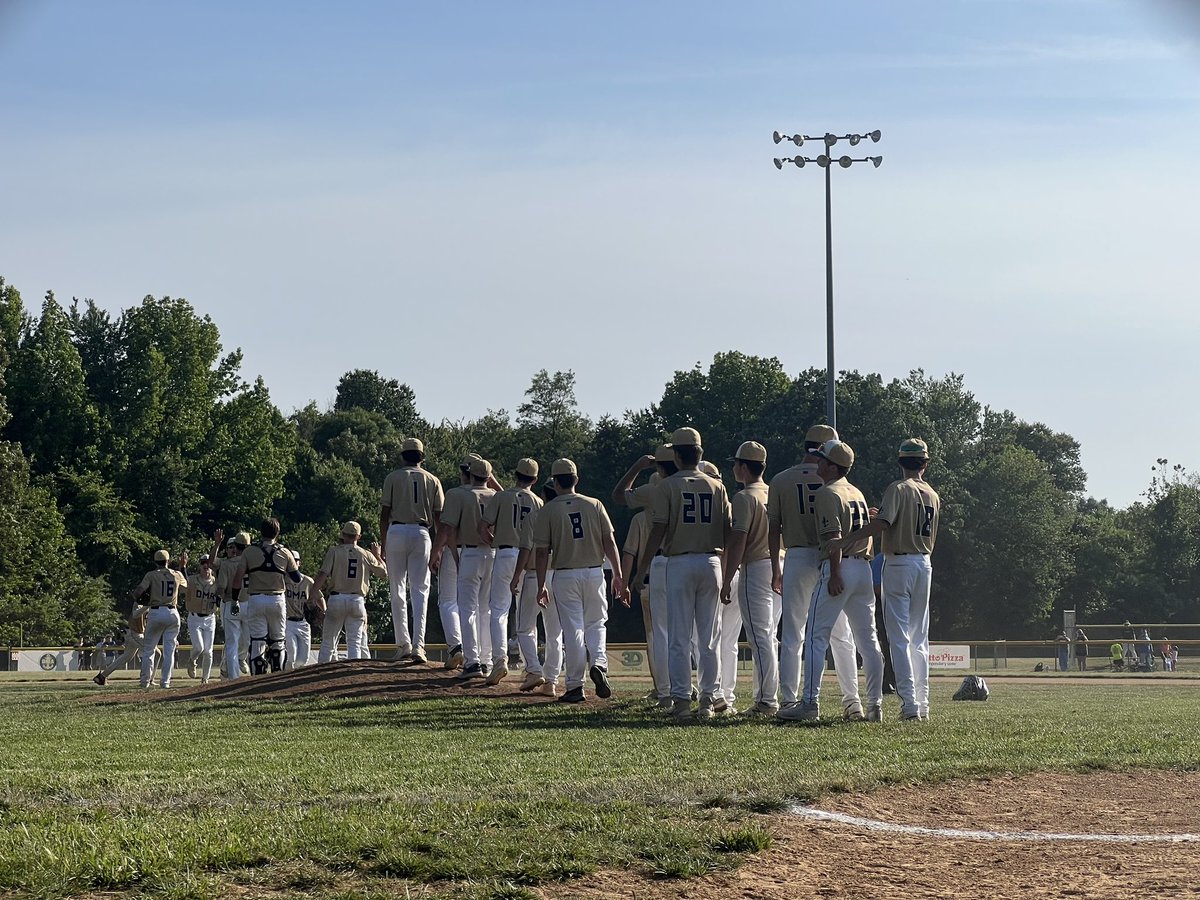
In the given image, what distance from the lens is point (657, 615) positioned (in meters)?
15.3

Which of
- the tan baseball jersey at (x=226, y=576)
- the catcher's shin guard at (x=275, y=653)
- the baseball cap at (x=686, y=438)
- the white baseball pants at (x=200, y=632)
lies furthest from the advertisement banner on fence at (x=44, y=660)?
the baseball cap at (x=686, y=438)

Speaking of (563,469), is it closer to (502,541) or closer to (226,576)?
(502,541)

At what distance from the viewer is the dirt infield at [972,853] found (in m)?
6.47

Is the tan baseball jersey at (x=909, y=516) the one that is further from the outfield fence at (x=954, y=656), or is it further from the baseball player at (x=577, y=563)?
the outfield fence at (x=954, y=656)

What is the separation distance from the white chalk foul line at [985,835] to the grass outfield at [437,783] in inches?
13.3

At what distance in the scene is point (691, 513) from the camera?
13508mm

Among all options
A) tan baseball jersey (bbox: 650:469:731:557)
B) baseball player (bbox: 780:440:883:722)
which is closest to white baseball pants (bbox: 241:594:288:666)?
tan baseball jersey (bbox: 650:469:731:557)

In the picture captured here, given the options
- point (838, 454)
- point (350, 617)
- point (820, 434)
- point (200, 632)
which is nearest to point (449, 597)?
point (350, 617)

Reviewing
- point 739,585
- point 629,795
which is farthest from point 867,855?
point 739,585

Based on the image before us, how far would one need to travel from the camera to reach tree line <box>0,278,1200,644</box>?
187 ft

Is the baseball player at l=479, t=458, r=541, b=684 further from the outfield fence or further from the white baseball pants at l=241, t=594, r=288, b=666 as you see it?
the outfield fence

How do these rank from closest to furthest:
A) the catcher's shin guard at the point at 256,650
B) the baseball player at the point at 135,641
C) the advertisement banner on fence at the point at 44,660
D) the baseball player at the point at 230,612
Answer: the catcher's shin guard at the point at 256,650, the baseball player at the point at 135,641, the baseball player at the point at 230,612, the advertisement banner on fence at the point at 44,660

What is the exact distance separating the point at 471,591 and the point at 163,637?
802 centimetres

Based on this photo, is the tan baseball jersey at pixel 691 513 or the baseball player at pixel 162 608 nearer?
the tan baseball jersey at pixel 691 513
